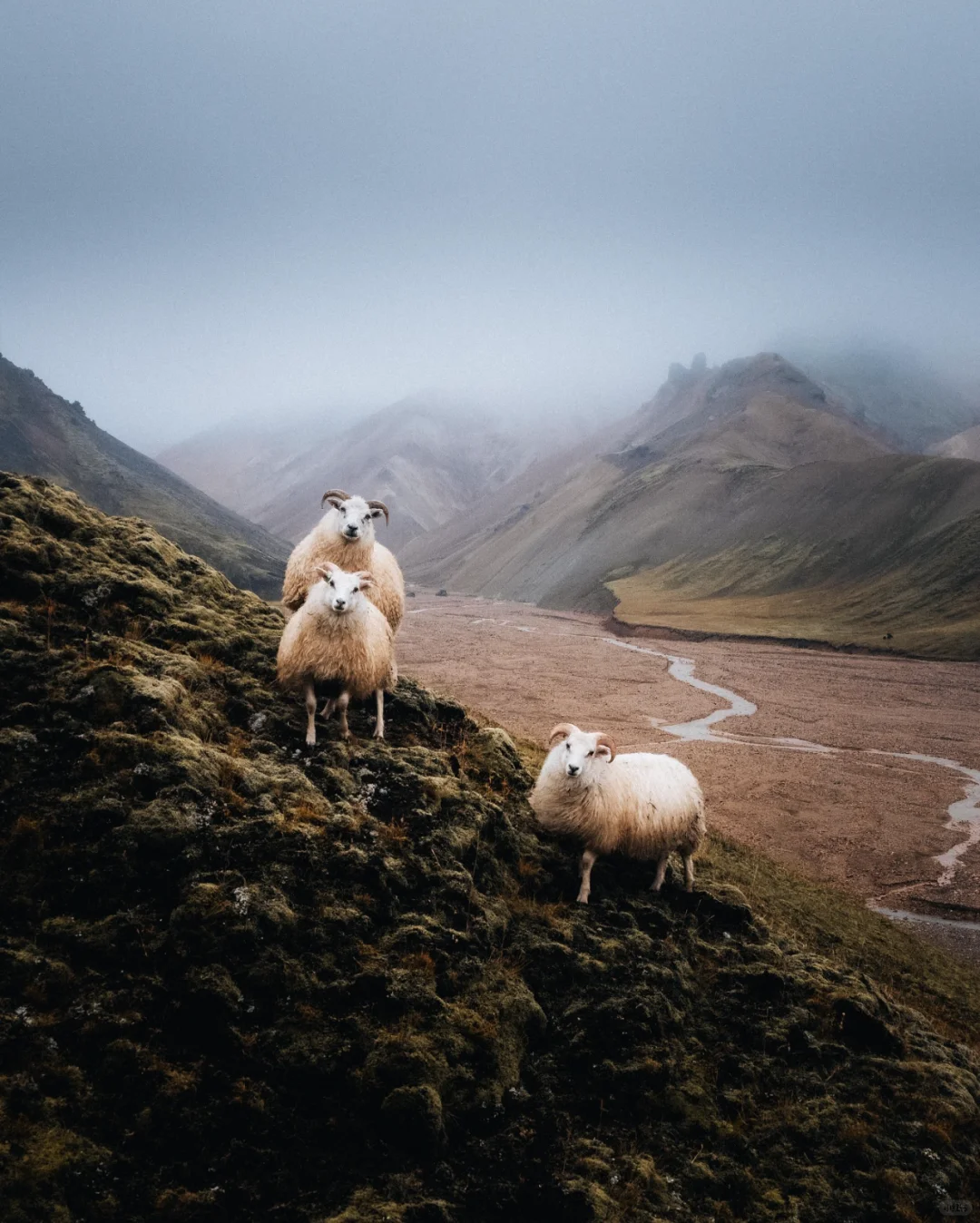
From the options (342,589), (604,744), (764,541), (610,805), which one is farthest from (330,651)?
(764,541)

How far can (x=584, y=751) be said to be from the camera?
847 cm

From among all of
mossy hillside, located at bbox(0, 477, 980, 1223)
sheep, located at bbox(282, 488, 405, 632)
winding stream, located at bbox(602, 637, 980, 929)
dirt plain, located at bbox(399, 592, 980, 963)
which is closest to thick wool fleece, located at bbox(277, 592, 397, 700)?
mossy hillside, located at bbox(0, 477, 980, 1223)

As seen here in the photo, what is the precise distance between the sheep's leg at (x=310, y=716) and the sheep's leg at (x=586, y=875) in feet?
12.6

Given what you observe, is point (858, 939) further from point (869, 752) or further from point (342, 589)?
point (869, 752)

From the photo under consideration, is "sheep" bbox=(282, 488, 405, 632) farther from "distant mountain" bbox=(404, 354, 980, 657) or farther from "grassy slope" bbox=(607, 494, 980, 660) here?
"distant mountain" bbox=(404, 354, 980, 657)

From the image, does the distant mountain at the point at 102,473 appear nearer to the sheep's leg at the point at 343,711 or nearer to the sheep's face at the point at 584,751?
the sheep's leg at the point at 343,711

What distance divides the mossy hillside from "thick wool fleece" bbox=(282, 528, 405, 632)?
6.92 feet

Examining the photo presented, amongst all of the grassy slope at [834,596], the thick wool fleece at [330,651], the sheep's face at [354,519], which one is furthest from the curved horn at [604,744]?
the grassy slope at [834,596]

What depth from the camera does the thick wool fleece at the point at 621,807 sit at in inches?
345

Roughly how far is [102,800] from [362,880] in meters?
2.54

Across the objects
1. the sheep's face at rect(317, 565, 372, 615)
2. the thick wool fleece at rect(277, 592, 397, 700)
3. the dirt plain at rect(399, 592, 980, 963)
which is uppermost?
the sheep's face at rect(317, 565, 372, 615)

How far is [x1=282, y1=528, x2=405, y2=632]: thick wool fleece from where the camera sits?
1053 cm

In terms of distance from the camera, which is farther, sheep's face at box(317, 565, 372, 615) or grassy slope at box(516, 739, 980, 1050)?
grassy slope at box(516, 739, 980, 1050)

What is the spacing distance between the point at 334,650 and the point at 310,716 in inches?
35.9
